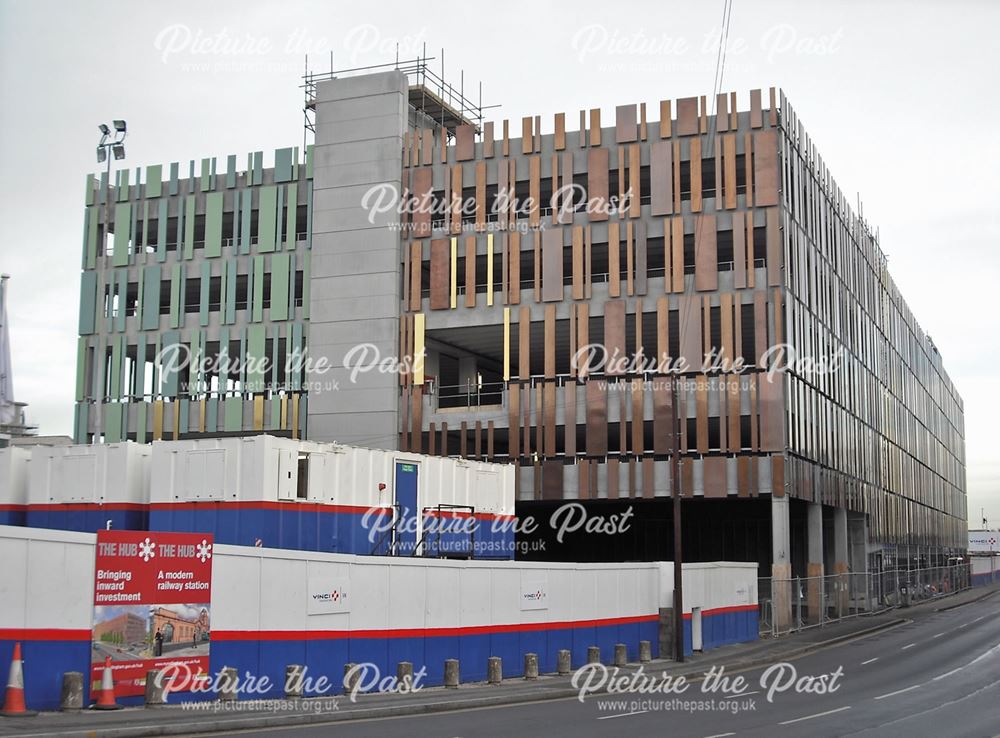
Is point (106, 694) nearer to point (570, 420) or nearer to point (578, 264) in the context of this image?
point (570, 420)

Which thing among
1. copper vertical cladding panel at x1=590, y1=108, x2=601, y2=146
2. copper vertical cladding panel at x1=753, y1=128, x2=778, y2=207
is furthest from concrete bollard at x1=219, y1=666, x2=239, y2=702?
copper vertical cladding panel at x1=590, y1=108, x2=601, y2=146

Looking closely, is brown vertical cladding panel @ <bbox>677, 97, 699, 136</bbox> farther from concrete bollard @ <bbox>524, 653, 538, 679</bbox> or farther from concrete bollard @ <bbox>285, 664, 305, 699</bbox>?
concrete bollard @ <bbox>285, 664, 305, 699</bbox>

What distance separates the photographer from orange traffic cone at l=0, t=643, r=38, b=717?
17.9m

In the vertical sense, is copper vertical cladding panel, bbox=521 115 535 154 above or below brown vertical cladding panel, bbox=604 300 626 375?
above

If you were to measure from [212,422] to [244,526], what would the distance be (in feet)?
114

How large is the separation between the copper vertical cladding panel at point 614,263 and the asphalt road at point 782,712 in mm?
24146

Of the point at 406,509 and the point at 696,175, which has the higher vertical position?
the point at 696,175

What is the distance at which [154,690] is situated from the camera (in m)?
20.4

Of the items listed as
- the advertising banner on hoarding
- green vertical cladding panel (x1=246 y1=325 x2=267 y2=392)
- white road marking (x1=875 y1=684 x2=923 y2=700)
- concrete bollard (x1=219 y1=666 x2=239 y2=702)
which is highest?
green vertical cladding panel (x1=246 y1=325 x2=267 y2=392)

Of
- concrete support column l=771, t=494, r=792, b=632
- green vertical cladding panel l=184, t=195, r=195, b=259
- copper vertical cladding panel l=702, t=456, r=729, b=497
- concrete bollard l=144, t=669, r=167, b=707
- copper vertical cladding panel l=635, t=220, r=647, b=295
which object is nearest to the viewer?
concrete bollard l=144, t=669, r=167, b=707

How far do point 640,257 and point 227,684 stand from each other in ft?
125

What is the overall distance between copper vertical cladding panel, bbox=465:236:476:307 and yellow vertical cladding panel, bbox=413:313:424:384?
2581mm

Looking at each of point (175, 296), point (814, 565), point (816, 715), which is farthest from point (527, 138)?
point (816, 715)

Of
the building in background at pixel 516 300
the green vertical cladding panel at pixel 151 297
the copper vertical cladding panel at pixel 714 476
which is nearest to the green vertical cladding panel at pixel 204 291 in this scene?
the building in background at pixel 516 300
